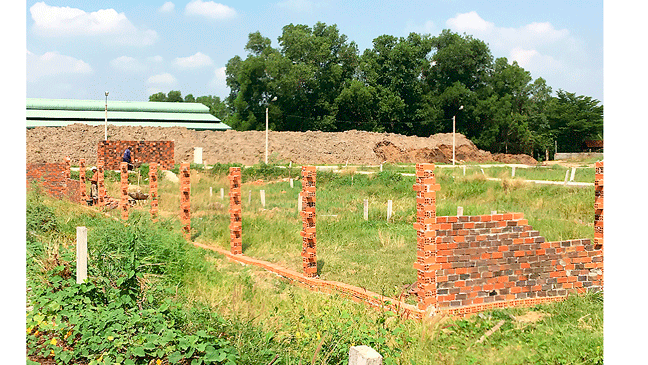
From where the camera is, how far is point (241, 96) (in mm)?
60469

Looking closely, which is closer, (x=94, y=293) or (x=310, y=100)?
(x=94, y=293)

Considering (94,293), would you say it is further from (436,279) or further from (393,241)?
(393,241)

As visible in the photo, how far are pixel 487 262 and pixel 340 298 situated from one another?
2088 millimetres

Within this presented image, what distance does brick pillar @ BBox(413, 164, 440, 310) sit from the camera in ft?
24.4

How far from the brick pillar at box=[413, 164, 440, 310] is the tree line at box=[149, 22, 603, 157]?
52156mm

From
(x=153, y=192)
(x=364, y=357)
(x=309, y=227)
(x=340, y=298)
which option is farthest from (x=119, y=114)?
(x=364, y=357)

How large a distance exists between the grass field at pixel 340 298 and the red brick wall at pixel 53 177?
10.0ft

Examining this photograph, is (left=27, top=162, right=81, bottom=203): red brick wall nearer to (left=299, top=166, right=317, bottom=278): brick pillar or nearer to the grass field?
the grass field

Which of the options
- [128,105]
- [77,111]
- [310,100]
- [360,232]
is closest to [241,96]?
[310,100]

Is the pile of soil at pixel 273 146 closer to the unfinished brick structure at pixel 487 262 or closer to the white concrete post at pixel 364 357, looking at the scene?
the unfinished brick structure at pixel 487 262

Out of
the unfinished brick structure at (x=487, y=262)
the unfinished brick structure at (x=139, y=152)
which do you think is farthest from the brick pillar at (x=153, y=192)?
the unfinished brick structure at (x=139, y=152)

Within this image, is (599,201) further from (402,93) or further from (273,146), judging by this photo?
(402,93)

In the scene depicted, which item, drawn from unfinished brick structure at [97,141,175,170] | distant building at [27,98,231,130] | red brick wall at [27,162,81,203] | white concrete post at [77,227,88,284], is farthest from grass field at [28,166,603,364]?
distant building at [27,98,231,130]

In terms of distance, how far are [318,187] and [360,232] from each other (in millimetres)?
12279
